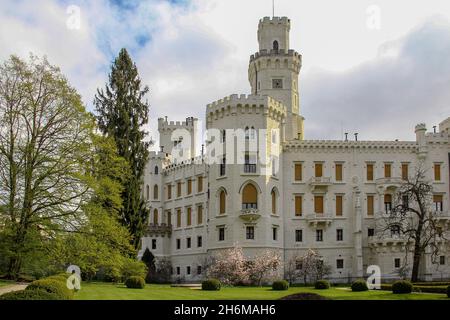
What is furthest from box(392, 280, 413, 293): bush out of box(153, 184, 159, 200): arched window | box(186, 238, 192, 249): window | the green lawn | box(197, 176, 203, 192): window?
box(153, 184, 159, 200): arched window

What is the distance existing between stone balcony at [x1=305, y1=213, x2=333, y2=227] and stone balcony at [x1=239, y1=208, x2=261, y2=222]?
6259 mm

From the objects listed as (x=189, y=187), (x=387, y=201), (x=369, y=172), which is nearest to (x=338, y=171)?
(x=369, y=172)

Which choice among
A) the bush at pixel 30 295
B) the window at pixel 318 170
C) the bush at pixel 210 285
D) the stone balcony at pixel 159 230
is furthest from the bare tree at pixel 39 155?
the stone balcony at pixel 159 230

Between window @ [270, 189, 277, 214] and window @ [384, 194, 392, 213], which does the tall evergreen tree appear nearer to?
window @ [270, 189, 277, 214]

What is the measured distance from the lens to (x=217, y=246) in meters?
55.3

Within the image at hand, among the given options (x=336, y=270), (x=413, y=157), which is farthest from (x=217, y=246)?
(x=413, y=157)

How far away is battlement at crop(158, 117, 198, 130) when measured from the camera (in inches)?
3246

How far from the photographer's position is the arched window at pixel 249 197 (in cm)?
5497

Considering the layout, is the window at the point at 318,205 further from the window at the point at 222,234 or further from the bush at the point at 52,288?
the bush at the point at 52,288

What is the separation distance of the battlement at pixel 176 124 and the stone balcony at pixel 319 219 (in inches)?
1192

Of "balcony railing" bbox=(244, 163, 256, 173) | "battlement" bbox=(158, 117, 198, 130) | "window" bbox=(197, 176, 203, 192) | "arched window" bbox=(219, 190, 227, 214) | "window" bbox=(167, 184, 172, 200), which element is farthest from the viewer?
"battlement" bbox=(158, 117, 198, 130)

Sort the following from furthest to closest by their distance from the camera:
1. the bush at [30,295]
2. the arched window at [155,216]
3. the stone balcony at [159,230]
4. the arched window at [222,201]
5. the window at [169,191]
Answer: the arched window at [155,216] < the window at [169,191] < the stone balcony at [159,230] < the arched window at [222,201] < the bush at [30,295]

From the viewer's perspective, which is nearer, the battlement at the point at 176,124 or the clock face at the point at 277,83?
the clock face at the point at 277,83
